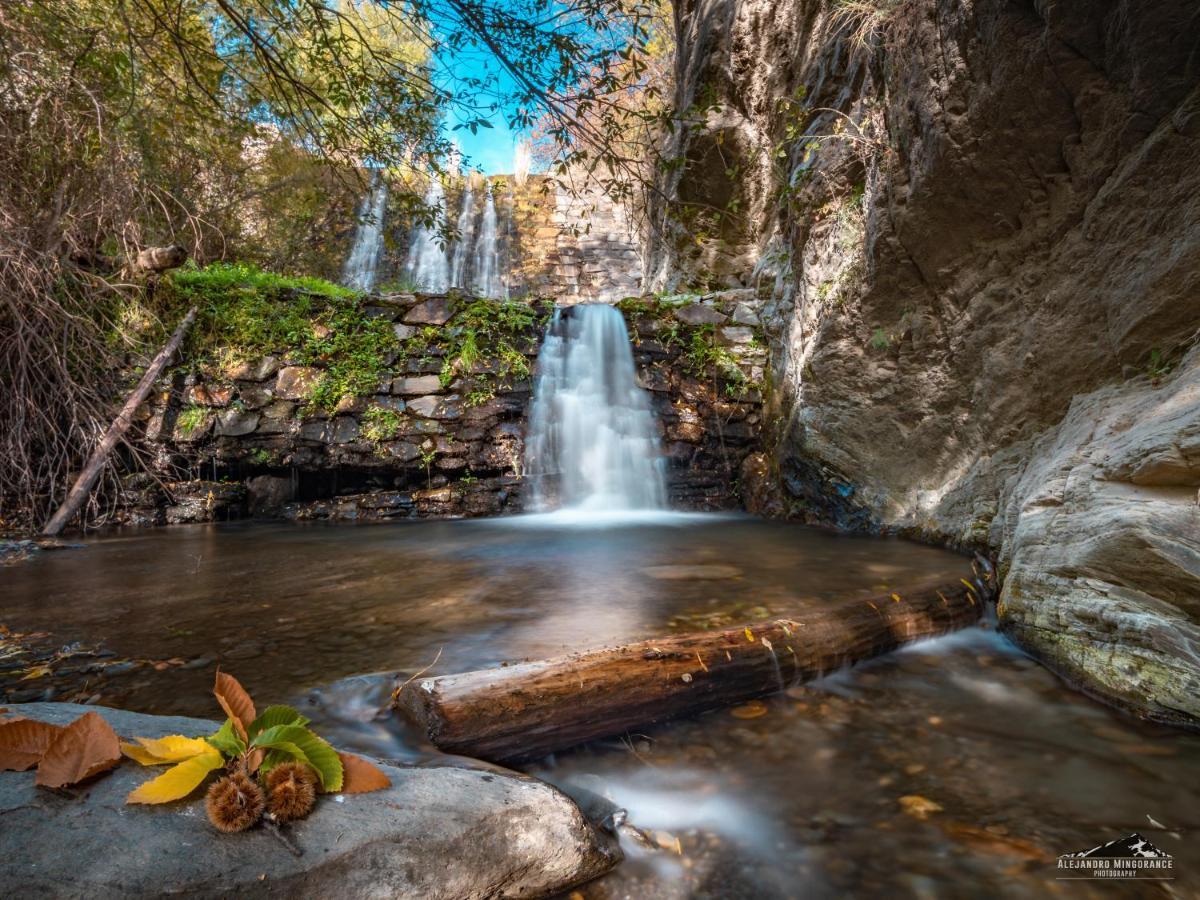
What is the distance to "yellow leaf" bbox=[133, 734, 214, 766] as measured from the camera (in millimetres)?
1181

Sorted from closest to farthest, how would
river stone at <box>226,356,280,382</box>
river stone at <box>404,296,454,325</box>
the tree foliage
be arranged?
the tree foliage
river stone at <box>226,356,280,382</box>
river stone at <box>404,296,454,325</box>

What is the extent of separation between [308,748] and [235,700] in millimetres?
209

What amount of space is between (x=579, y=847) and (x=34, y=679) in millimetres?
2205

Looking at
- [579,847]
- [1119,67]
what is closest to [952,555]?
[1119,67]

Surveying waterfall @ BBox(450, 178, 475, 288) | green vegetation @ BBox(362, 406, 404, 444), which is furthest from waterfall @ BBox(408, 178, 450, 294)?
green vegetation @ BBox(362, 406, 404, 444)

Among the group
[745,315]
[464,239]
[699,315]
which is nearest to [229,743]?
[699,315]

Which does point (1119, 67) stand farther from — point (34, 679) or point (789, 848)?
point (34, 679)

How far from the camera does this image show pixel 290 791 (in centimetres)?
113

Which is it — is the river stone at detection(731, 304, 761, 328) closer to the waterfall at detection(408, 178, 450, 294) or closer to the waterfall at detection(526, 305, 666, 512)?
the waterfall at detection(526, 305, 666, 512)

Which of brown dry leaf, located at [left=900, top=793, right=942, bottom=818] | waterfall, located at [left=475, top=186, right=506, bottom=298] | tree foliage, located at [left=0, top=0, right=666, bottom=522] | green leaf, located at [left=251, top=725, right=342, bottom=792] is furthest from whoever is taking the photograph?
waterfall, located at [left=475, top=186, right=506, bottom=298]

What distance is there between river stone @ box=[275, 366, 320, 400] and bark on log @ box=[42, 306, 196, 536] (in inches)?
47.4

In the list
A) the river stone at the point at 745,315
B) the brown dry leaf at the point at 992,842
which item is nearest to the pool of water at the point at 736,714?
the brown dry leaf at the point at 992,842

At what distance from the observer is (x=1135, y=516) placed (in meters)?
2.07

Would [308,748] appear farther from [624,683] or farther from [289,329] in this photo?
[289,329]
